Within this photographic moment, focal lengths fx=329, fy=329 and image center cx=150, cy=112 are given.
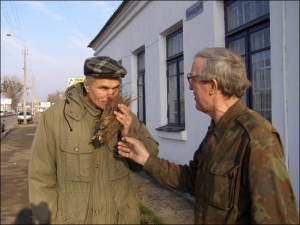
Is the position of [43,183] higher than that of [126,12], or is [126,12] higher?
[126,12]

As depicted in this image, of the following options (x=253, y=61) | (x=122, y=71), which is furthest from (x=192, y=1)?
(x=122, y=71)

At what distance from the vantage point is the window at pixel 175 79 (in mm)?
7766

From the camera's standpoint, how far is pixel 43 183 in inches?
88.3

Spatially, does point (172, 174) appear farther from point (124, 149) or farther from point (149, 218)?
point (149, 218)

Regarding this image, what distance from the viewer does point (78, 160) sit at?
87.9 inches

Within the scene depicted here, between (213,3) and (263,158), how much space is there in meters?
4.86

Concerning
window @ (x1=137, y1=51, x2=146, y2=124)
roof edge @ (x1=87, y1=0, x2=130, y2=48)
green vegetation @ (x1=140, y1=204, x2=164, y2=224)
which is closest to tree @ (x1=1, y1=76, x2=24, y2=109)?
roof edge @ (x1=87, y1=0, x2=130, y2=48)

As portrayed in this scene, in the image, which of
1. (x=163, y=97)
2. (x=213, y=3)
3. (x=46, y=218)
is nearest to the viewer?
(x=46, y=218)

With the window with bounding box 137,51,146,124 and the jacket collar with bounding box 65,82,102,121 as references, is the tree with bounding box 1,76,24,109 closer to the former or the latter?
the window with bounding box 137,51,146,124

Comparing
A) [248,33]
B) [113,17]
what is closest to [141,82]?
[113,17]

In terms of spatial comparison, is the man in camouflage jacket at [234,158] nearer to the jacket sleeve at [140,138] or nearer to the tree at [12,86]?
the jacket sleeve at [140,138]

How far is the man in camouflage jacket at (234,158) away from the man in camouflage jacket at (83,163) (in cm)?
62

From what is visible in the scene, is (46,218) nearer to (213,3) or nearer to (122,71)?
(122,71)

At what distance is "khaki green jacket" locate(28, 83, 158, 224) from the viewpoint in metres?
2.19
